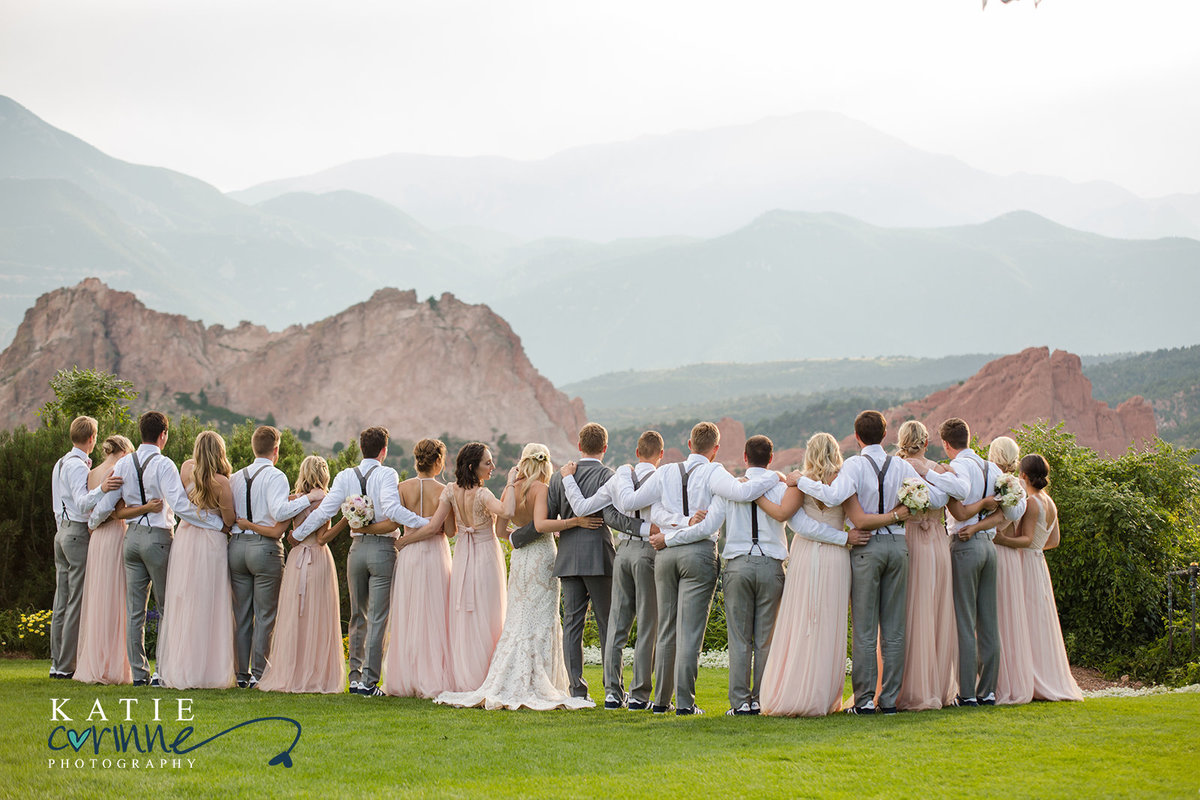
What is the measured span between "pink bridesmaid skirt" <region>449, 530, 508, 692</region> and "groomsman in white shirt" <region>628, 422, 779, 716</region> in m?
1.55

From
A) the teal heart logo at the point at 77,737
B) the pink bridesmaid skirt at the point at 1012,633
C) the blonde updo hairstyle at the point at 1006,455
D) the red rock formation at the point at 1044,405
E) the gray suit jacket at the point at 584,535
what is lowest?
the teal heart logo at the point at 77,737

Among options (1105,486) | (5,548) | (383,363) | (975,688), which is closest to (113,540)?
(5,548)

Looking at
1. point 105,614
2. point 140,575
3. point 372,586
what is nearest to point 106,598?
point 105,614

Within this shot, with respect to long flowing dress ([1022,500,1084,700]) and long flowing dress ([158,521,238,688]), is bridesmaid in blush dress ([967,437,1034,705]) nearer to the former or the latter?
long flowing dress ([1022,500,1084,700])

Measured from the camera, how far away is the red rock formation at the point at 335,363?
62688mm

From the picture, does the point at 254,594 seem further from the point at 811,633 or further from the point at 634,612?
the point at 811,633

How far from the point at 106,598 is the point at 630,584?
4.84m

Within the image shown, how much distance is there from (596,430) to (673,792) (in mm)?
3629

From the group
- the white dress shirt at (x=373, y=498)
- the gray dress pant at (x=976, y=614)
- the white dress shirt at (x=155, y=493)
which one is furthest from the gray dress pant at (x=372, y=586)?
the gray dress pant at (x=976, y=614)

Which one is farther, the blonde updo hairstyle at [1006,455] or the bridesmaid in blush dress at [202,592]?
the bridesmaid in blush dress at [202,592]

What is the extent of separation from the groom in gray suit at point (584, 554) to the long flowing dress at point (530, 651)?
11 centimetres

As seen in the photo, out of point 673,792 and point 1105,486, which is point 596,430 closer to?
point 673,792

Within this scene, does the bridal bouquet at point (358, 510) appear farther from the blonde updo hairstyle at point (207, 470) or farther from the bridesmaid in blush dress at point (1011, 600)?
the bridesmaid in blush dress at point (1011, 600)

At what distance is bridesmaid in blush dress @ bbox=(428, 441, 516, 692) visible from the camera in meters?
8.97
